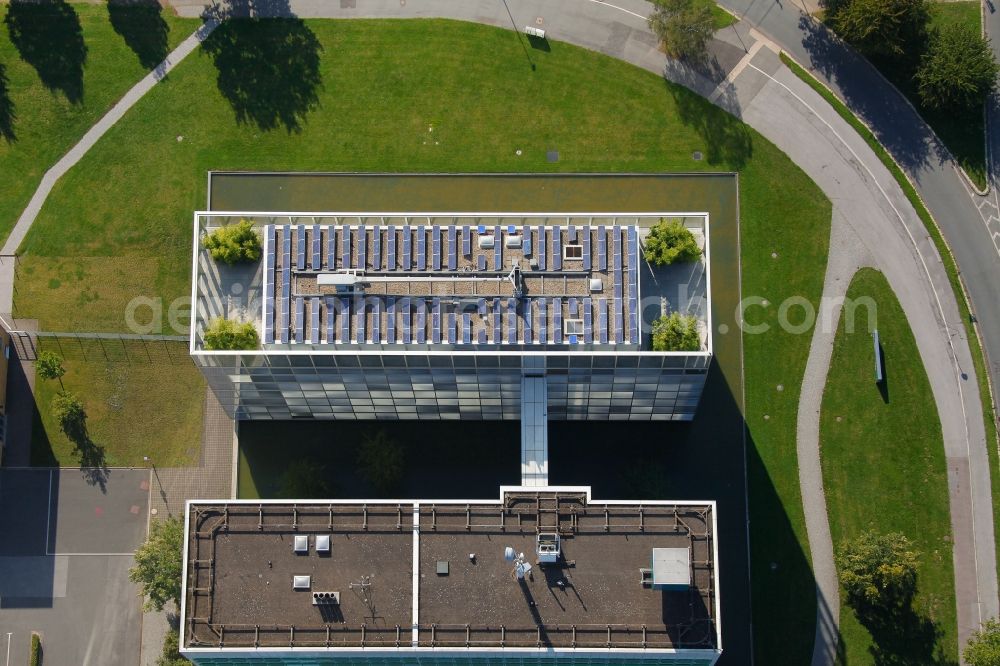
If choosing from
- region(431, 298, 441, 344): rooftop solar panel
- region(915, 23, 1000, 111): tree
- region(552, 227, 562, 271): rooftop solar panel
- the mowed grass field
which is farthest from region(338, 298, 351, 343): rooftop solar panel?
region(915, 23, 1000, 111): tree

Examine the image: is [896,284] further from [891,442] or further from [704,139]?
[704,139]

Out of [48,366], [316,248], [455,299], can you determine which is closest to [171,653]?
[48,366]

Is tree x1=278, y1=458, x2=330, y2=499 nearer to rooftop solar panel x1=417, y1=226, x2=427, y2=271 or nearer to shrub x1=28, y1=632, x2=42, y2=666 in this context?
rooftop solar panel x1=417, y1=226, x2=427, y2=271

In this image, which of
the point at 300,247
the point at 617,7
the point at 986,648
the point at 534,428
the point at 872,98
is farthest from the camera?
the point at 617,7

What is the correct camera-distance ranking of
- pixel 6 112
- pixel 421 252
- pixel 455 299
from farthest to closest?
pixel 6 112
pixel 421 252
pixel 455 299

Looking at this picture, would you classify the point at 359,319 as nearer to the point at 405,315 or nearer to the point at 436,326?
the point at 405,315

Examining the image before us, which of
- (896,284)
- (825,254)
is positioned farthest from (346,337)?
(896,284)
